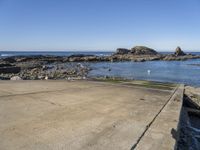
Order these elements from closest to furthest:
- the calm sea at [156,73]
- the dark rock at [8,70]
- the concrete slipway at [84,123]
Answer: the concrete slipway at [84,123]
the dark rock at [8,70]
the calm sea at [156,73]

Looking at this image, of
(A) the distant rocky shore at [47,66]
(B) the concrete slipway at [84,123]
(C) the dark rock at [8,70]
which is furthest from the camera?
(C) the dark rock at [8,70]

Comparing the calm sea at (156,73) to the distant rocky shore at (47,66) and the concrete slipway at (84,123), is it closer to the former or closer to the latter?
the distant rocky shore at (47,66)

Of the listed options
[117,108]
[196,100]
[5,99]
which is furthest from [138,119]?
[196,100]

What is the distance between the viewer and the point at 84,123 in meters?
5.09

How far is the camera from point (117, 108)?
6.61 meters

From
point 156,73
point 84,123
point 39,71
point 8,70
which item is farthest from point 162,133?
point 156,73

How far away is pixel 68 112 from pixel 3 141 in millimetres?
2158

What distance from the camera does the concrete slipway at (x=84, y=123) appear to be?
4.02 m

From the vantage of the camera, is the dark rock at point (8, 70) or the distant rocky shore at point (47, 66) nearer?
the distant rocky shore at point (47, 66)

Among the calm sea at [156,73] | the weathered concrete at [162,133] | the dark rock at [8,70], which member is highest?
the weathered concrete at [162,133]

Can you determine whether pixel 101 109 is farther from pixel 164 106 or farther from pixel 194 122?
pixel 194 122

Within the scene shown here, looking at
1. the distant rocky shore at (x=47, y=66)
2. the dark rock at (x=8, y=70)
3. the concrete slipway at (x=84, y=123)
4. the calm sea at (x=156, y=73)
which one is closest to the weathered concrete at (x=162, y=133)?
the concrete slipway at (x=84, y=123)

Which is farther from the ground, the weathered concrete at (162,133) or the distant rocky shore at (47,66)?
the weathered concrete at (162,133)

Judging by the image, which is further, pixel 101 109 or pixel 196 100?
pixel 196 100
